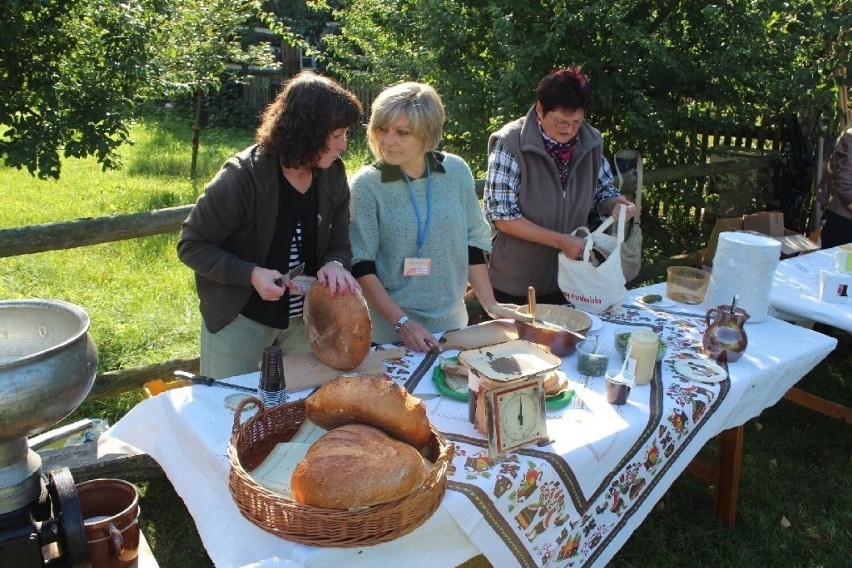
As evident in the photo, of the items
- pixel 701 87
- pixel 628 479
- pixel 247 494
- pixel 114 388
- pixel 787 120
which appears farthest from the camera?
pixel 787 120

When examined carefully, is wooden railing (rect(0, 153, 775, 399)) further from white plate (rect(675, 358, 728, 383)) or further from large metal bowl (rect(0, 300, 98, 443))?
white plate (rect(675, 358, 728, 383))

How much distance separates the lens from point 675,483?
3.55 meters

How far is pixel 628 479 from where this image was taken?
2.20 m

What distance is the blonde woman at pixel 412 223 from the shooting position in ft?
8.57

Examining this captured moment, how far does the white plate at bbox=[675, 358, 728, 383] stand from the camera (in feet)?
8.12

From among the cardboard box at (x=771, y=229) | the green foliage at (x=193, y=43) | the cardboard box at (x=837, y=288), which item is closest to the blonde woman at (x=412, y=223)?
the cardboard box at (x=837, y=288)

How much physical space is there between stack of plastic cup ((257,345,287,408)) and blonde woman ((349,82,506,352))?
606 mm

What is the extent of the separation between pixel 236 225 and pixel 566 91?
5.08ft

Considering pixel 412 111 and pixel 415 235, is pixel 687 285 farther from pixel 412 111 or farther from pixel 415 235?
pixel 412 111

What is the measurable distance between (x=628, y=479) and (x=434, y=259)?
1.08 m

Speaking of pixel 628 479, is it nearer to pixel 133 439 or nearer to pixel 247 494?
pixel 247 494

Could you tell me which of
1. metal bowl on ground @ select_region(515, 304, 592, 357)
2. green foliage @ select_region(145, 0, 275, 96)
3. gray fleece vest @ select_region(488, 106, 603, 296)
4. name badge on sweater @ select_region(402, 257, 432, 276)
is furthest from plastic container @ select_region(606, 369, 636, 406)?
green foliage @ select_region(145, 0, 275, 96)

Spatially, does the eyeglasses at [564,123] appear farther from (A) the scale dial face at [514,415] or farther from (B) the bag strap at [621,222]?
(A) the scale dial face at [514,415]

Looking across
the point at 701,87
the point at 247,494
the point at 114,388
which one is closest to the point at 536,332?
the point at 247,494
